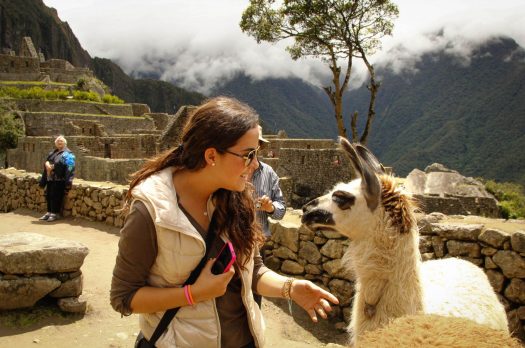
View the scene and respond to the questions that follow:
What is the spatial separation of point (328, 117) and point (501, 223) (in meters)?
56.3

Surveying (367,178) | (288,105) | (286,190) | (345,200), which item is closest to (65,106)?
(286,190)

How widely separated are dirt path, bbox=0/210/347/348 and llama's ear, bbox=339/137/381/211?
5.26 ft

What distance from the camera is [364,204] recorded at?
2469 mm

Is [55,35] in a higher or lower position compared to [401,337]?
higher

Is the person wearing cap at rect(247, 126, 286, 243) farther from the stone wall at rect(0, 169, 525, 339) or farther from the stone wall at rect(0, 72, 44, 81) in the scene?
the stone wall at rect(0, 72, 44, 81)

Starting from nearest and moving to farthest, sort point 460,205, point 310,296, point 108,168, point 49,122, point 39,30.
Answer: point 310,296, point 460,205, point 108,168, point 49,122, point 39,30

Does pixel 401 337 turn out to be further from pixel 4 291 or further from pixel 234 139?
pixel 4 291

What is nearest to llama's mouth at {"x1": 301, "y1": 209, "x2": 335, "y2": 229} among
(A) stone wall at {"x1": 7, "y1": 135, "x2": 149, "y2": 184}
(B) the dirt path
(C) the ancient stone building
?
(B) the dirt path

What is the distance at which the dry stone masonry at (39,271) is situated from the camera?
389cm

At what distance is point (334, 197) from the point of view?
2.55 m

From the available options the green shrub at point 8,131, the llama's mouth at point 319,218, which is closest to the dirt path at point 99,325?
the llama's mouth at point 319,218

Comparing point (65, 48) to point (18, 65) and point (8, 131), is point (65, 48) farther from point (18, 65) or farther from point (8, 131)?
point (8, 131)

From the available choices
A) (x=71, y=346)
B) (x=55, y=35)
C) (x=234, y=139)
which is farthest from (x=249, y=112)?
(x=55, y=35)

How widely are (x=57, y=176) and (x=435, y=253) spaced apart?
745 centimetres
